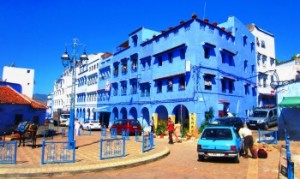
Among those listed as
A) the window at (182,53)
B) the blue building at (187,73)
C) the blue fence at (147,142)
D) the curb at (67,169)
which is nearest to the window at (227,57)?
the blue building at (187,73)

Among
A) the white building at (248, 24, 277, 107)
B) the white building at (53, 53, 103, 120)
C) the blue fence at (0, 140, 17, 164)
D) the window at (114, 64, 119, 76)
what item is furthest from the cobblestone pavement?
the white building at (53, 53, 103, 120)

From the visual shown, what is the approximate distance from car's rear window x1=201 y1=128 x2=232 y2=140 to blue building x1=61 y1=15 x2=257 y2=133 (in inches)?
502

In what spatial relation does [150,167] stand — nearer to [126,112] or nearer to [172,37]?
[172,37]

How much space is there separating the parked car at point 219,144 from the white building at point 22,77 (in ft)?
147

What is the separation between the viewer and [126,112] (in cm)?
4100

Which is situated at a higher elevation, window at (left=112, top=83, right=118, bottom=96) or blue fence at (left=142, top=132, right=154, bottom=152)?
window at (left=112, top=83, right=118, bottom=96)

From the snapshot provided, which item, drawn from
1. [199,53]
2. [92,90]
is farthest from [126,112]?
[199,53]

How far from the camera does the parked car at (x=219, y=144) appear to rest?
1239 cm

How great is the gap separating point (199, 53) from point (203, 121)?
22.7ft

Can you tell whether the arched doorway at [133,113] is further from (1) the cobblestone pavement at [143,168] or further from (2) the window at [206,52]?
(1) the cobblestone pavement at [143,168]

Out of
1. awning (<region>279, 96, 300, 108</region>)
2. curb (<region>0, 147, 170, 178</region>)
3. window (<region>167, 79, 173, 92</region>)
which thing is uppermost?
window (<region>167, 79, 173, 92</region>)

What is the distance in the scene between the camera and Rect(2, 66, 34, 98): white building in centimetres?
5075

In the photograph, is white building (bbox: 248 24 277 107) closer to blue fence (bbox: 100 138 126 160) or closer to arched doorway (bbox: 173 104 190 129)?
arched doorway (bbox: 173 104 190 129)

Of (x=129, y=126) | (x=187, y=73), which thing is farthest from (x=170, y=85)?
(x=129, y=126)
